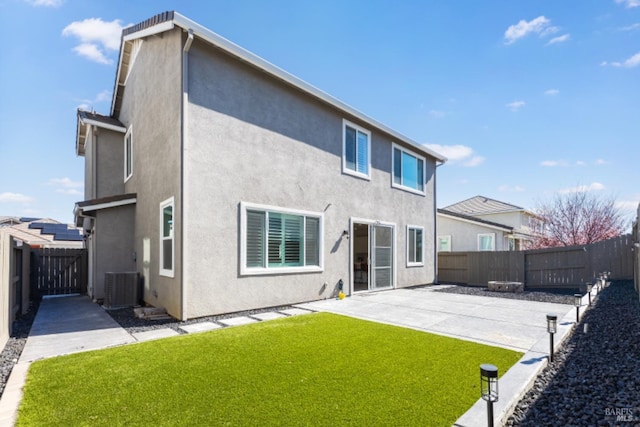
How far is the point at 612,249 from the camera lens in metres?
12.8

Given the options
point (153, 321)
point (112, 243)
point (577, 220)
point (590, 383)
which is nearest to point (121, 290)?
point (112, 243)

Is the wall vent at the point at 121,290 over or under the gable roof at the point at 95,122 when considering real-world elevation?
under

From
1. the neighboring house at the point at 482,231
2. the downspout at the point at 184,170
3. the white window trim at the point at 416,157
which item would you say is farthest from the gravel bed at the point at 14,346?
the neighboring house at the point at 482,231

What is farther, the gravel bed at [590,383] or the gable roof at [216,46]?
the gable roof at [216,46]

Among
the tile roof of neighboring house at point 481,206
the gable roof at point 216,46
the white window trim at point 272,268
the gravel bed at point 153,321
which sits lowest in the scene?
the gravel bed at point 153,321

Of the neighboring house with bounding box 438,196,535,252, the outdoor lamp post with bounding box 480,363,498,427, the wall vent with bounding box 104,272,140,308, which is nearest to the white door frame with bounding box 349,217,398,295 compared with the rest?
the wall vent with bounding box 104,272,140,308

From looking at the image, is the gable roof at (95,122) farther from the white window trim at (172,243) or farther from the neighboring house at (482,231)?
the neighboring house at (482,231)

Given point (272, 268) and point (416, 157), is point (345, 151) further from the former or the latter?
point (416, 157)

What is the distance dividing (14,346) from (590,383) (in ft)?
25.9

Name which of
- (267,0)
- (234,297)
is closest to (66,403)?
(234,297)

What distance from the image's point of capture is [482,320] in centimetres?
702

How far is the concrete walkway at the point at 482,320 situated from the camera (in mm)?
3572

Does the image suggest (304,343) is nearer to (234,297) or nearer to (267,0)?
(234,297)

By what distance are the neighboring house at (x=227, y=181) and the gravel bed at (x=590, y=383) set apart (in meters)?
5.84
